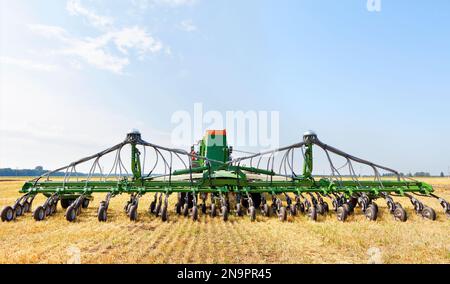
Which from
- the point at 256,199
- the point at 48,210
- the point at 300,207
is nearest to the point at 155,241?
the point at 48,210

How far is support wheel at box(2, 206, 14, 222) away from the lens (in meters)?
8.67

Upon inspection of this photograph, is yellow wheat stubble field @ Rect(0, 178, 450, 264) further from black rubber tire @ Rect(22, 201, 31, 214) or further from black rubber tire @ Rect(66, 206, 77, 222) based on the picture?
black rubber tire @ Rect(22, 201, 31, 214)

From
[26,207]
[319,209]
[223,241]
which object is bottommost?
[223,241]

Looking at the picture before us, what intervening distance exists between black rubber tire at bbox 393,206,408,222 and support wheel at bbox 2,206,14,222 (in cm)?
1155

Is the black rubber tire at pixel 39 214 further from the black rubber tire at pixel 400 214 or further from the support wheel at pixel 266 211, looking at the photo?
the black rubber tire at pixel 400 214

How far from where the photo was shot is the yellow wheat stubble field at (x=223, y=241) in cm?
520

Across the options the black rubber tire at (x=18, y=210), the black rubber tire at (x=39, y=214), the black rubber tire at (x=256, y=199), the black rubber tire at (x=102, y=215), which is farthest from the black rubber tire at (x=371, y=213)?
the black rubber tire at (x=18, y=210)

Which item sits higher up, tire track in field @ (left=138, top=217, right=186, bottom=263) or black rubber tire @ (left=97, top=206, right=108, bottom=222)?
black rubber tire @ (left=97, top=206, right=108, bottom=222)

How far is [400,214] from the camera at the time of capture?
361 inches

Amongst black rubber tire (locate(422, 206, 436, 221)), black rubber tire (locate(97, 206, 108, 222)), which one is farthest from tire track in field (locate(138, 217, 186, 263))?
black rubber tire (locate(422, 206, 436, 221))

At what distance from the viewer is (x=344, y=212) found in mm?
8977

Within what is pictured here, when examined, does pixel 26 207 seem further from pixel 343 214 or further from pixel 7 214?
pixel 343 214

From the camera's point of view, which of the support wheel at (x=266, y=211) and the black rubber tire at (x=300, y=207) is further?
the black rubber tire at (x=300, y=207)

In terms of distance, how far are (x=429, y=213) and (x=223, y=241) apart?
715 centimetres
